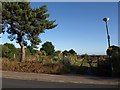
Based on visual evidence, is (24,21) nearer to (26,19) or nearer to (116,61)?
(26,19)

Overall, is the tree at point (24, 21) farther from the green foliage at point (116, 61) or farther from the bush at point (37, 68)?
the green foliage at point (116, 61)

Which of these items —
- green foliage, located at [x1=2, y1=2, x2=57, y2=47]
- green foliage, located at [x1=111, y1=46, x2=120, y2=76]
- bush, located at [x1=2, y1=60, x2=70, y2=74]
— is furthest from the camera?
green foliage, located at [x1=2, y1=2, x2=57, y2=47]

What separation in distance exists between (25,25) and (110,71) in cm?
984

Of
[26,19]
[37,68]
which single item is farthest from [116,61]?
[26,19]

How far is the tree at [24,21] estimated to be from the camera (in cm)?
2764

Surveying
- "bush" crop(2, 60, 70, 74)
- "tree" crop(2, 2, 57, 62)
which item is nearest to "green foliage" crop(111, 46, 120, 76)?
"bush" crop(2, 60, 70, 74)

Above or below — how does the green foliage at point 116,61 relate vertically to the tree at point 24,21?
below

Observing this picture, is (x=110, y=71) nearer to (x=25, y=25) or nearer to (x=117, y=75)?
(x=117, y=75)

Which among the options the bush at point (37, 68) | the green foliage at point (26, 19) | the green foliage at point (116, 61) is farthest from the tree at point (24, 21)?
the green foliage at point (116, 61)

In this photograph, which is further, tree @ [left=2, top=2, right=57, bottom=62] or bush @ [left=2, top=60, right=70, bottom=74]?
tree @ [left=2, top=2, right=57, bottom=62]

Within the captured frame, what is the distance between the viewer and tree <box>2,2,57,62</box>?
2764 cm

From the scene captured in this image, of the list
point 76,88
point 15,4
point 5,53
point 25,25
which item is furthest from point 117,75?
point 5,53

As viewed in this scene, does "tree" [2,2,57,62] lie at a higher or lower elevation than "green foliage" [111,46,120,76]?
higher

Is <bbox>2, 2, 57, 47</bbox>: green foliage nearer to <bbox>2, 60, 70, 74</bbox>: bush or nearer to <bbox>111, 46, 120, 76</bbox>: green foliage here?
<bbox>2, 60, 70, 74</bbox>: bush
